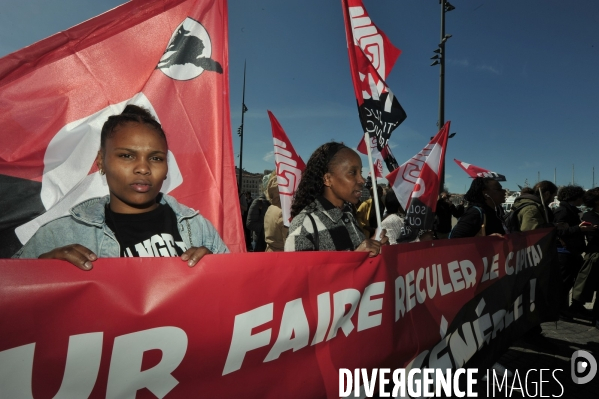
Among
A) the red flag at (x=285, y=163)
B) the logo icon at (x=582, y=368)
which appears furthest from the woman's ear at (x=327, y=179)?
the logo icon at (x=582, y=368)

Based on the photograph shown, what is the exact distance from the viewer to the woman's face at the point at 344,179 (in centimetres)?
229

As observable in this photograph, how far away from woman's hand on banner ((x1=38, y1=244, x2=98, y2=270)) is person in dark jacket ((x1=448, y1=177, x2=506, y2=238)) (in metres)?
3.49

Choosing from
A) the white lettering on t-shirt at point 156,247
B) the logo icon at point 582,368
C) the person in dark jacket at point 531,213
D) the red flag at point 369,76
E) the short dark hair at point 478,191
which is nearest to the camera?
the white lettering on t-shirt at point 156,247

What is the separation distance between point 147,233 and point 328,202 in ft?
3.61

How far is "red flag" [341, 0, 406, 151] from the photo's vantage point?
2.79 m

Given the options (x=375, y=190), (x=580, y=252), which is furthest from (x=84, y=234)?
(x=580, y=252)

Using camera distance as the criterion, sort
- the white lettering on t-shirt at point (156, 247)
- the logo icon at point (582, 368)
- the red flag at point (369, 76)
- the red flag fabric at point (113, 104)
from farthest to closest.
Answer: the logo icon at point (582, 368) < the red flag at point (369, 76) < the red flag fabric at point (113, 104) < the white lettering on t-shirt at point (156, 247)

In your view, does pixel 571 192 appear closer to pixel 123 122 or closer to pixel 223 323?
pixel 223 323

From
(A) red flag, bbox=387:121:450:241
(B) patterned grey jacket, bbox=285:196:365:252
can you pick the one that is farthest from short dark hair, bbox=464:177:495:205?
(B) patterned grey jacket, bbox=285:196:365:252

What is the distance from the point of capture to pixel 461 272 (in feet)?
8.24

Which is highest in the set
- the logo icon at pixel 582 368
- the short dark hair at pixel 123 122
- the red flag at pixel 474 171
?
the red flag at pixel 474 171

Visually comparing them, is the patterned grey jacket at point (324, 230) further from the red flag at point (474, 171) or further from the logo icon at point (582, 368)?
the red flag at point (474, 171)

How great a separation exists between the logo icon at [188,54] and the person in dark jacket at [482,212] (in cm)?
291

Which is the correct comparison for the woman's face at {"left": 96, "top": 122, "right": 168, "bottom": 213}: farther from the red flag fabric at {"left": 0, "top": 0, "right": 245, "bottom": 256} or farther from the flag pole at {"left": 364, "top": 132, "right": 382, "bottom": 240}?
the flag pole at {"left": 364, "top": 132, "right": 382, "bottom": 240}
